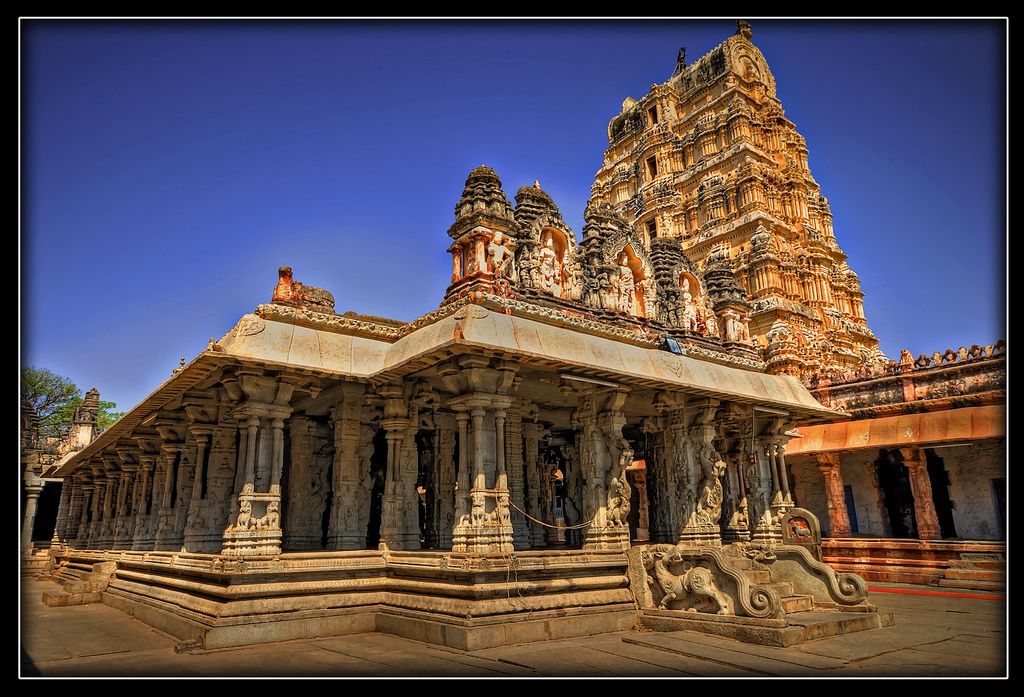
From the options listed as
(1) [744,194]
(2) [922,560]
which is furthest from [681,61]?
(2) [922,560]

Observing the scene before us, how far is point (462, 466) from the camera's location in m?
11.2

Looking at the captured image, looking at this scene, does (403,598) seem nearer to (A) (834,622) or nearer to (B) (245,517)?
(B) (245,517)

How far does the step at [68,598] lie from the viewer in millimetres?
15336

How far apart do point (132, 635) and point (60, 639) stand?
1002 millimetres

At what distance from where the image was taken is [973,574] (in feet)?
61.8

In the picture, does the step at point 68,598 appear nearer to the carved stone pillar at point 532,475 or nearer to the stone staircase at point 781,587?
the carved stone pillar at point 532,475

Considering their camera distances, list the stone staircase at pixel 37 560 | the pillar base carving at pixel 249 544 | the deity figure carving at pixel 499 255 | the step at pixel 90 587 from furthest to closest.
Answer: the stone staircase at pixel 37 560
the step at pixel 90 587
the deity figure carving at pixel 499 255
the pillar base carving at pixel 249 544

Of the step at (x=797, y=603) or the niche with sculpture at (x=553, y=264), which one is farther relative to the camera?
the niche with sculpture at (x=553, y=264)

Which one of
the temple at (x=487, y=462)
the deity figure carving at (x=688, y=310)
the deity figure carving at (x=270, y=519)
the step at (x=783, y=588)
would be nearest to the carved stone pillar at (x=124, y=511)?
the temple at (x=487, y=462)

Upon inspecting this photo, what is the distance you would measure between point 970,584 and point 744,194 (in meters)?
29.2

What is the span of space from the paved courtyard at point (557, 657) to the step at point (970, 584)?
8.39 metres

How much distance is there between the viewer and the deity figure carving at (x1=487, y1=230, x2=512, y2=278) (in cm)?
1302

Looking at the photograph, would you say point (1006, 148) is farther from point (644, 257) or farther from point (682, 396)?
point (644, 257)

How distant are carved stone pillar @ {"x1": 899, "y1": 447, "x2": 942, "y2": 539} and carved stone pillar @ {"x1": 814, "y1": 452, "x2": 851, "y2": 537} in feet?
8.39
